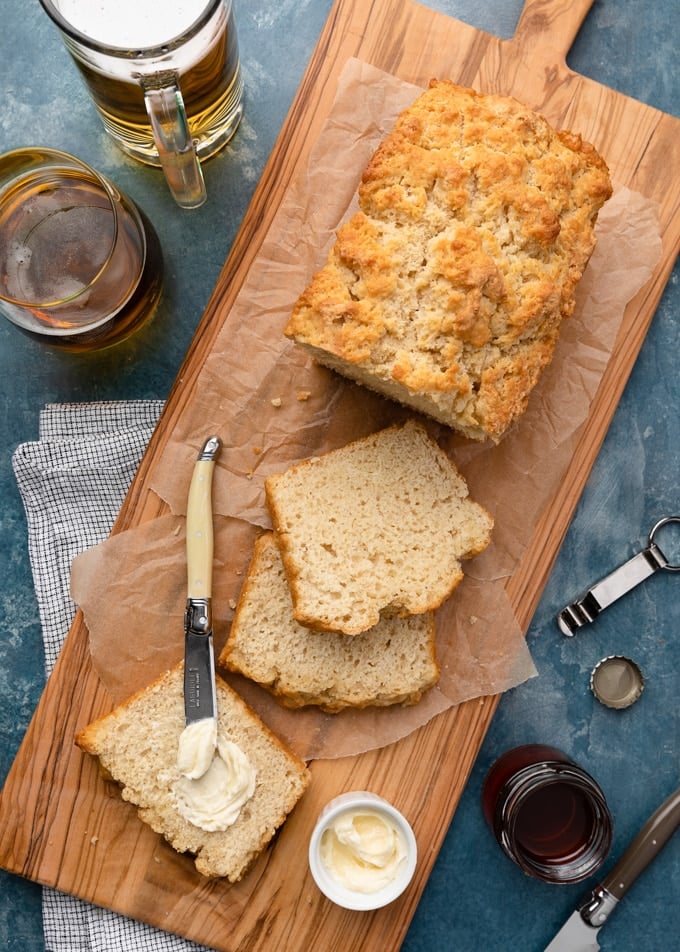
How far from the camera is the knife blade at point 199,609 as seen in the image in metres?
3.21

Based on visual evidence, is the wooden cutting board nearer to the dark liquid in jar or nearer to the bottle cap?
the dark liquid in jar

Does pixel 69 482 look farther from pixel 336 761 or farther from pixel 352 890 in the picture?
pixel 352 890

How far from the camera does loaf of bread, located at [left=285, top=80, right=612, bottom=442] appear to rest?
293cm

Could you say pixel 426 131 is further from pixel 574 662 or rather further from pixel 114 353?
pixel 574 662

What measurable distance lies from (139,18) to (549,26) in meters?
1.56

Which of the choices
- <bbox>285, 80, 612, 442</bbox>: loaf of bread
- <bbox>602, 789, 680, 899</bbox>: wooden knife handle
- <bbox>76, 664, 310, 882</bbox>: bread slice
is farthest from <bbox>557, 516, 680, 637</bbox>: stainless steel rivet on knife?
<bbox>76, 664, 310, 882</bbox>: bread slice

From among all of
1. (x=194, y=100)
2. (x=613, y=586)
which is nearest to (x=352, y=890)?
(x=613, y=586)

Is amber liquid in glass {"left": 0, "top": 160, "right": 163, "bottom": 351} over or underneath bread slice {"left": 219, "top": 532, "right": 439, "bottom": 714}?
over

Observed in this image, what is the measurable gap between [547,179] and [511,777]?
7.06 feet

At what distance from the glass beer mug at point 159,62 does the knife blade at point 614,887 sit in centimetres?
301

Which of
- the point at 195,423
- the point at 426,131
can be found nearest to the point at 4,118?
the point at 195,423

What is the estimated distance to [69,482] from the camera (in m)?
3.50

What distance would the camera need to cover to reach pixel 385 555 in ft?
10.7

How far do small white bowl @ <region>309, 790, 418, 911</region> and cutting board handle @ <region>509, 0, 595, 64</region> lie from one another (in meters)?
2.82
